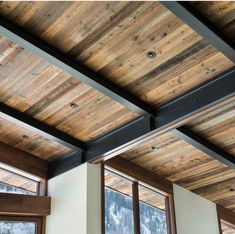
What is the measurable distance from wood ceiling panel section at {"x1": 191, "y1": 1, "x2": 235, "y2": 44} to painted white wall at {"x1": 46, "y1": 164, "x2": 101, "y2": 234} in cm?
276

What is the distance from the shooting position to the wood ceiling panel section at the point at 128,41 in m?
3.75

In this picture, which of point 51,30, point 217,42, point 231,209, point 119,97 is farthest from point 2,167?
point 231,209

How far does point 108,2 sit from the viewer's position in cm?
366

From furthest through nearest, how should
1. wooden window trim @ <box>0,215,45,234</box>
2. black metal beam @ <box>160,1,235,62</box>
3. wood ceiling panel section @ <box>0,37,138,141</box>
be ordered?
wooden window trim @ <box>0,215,45,234</box>, wood ceiling panel section @ <box>0,37,138,141</box>, black metal beam @ <box>160,1,235,62</box>

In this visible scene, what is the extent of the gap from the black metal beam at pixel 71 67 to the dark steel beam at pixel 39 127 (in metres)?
1.19

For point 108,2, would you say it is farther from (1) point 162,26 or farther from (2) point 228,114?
(2) point 228,114

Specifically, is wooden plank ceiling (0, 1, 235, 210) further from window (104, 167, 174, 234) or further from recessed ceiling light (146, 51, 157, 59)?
window (104, 167, 174, 234)

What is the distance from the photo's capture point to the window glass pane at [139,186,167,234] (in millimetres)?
6134

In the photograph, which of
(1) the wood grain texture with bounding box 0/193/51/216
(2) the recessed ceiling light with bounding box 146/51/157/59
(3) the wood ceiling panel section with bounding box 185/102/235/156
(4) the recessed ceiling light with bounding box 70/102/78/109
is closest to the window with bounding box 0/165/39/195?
(1) the wood grain texture with bounding box 0/193/51/216

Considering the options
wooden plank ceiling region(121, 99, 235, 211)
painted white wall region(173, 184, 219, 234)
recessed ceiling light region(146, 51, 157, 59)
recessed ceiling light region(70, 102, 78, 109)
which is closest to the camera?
recessed ceiling light region(146, 51, 157, 59)

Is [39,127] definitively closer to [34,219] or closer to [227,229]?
[34,219]

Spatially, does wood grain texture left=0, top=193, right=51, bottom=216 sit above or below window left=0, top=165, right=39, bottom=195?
below

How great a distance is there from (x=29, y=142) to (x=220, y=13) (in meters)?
3.29

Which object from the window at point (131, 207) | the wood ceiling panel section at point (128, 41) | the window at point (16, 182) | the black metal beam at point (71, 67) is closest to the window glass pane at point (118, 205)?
the window at point (131, 207)
